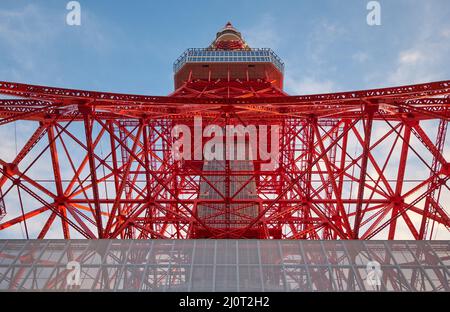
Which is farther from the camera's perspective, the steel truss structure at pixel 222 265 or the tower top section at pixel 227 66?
the tower top section at pixel 227 66

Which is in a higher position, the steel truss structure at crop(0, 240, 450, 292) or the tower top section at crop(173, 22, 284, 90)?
the tower top section at crop(173, 22, 284, 90)

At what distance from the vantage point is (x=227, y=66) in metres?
41.3

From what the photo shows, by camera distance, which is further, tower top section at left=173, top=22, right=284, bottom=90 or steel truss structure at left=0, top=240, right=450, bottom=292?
tower top section at left=173, top=22, right=284, bottom=90

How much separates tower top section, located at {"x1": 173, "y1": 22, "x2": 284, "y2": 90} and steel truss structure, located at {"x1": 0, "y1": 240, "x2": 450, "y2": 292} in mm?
24616

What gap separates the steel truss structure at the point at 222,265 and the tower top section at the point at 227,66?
80.8 ft

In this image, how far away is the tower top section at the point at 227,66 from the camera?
41.4m

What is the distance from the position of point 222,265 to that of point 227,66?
89.3 ft

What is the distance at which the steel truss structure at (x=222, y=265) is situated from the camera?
15352mm

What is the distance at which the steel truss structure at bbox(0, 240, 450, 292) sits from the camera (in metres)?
15.4

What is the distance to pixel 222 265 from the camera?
16344 mm

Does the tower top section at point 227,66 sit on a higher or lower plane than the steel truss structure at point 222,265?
higher

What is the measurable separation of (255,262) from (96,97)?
9.68 metres

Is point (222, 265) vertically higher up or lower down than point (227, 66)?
lower down

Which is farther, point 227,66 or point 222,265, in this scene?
point 227,66
